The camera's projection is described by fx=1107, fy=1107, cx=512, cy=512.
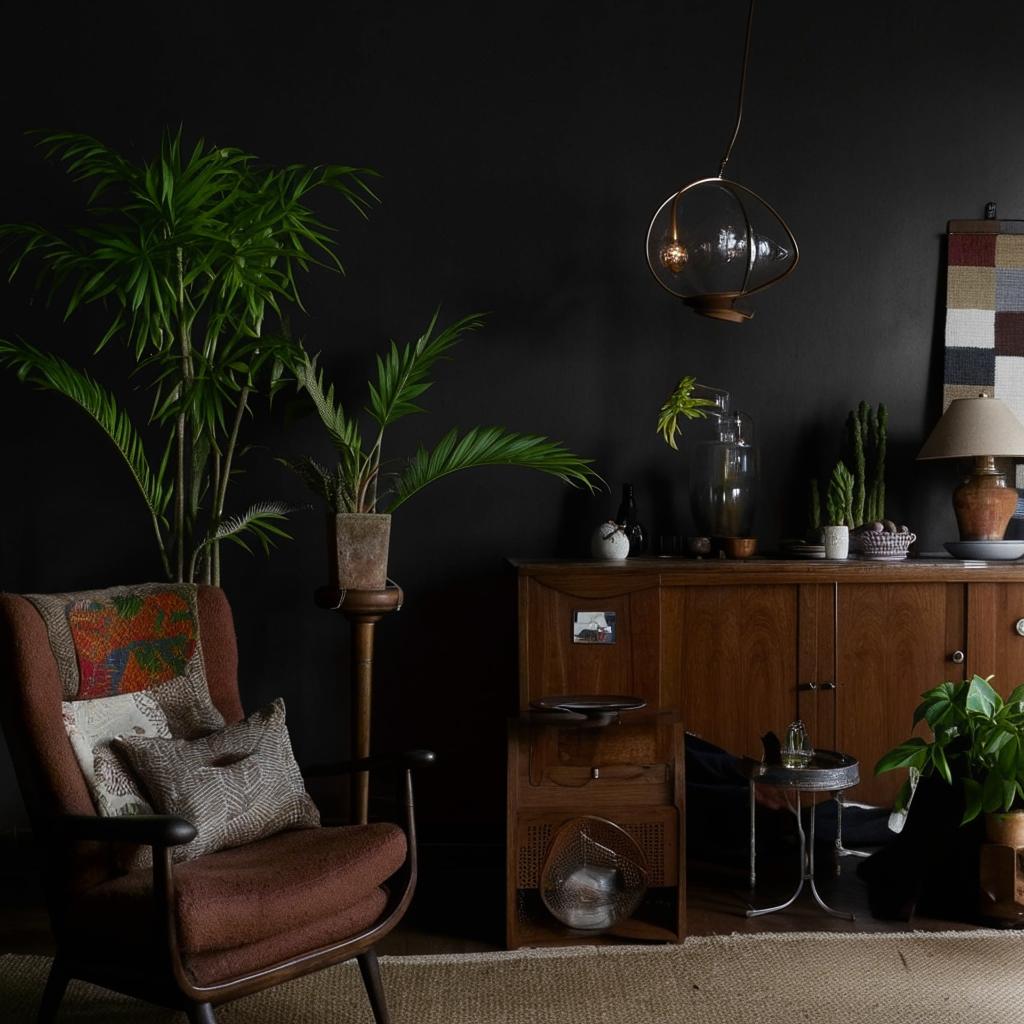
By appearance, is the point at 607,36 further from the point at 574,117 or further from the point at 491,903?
the point at 491,903

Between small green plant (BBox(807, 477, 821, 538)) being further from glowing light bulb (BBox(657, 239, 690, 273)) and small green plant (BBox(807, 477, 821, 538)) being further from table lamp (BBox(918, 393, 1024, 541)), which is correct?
glowing light bulb (BBox(657, 239, 690, 273))

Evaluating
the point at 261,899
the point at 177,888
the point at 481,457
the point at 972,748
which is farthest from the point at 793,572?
the point at 177,888

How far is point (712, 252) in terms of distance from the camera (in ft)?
12.0

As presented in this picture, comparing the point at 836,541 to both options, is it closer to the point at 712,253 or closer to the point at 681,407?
the point at 681,407

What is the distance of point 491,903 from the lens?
344cm

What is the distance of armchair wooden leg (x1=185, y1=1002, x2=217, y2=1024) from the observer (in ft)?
7.07

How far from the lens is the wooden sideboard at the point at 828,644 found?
3.55 metres

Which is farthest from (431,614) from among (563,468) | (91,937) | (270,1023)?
(91,937)

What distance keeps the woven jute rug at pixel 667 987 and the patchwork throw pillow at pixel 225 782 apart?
495mm

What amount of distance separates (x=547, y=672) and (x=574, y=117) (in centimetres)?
204

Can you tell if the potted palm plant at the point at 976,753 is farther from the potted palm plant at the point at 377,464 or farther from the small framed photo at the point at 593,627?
the potted palm plant at the point at 377,464

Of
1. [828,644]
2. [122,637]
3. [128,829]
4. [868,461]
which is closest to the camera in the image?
[128,829]

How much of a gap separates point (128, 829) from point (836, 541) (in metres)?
2.47

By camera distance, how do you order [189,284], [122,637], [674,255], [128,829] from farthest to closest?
[674,255], [189,284], [122,637], [128,829]
